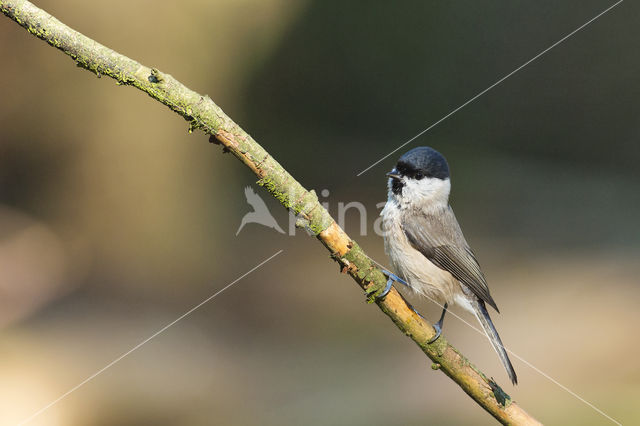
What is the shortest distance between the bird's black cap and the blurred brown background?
7.57ft

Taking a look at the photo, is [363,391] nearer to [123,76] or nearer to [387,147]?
[387,147]

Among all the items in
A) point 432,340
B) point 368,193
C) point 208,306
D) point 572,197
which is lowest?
point 432,340

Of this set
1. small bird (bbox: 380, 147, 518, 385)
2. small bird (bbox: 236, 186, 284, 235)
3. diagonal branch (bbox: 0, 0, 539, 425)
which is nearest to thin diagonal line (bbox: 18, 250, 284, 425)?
small bird (bbox: 236, 186, 284, 235)

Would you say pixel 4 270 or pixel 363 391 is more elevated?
pixel 4 270

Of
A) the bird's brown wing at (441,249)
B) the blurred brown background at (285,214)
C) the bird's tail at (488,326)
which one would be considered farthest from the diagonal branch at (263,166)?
the blurred brown background at (285,214)

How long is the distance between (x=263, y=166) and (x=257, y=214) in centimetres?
435

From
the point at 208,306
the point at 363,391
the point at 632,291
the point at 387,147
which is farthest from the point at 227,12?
the point at 632,291

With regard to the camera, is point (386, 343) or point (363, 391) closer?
point (363, 391)

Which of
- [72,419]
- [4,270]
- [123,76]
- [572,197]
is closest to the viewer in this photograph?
[123,76]

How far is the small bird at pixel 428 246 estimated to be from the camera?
2.53 meters

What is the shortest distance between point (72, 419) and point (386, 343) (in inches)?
102

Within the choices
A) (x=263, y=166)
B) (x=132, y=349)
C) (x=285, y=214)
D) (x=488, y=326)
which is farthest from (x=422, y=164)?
(x=285, y=214)

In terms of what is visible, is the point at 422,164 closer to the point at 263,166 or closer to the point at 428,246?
the point at 428,246

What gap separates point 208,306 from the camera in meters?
5.13
